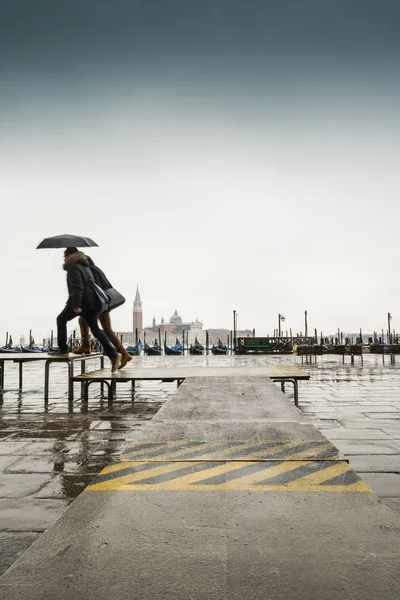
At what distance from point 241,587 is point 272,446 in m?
1.46

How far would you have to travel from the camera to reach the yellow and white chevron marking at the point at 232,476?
1952mm

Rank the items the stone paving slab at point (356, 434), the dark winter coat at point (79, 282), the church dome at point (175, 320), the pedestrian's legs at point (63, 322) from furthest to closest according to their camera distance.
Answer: the church dome at point (175, 320) → the pedestrian's legs at point (63, 322) → the dark winter coat at point (79, 282) → the stone paving slab at point (356, 434)

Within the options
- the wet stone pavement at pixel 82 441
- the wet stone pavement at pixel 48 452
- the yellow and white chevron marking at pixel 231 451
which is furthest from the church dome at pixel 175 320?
the yellow and white chevron marking at pixel 231 451

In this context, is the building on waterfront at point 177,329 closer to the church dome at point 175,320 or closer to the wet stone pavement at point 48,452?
the church dome at point 175,320

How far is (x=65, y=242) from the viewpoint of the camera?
607cm


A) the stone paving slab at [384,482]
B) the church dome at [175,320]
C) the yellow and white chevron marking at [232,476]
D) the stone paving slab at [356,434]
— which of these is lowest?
the stone paving slab at [356,434]

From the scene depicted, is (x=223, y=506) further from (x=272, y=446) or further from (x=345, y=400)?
(x=345, y=400)

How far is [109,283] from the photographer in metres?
6.52

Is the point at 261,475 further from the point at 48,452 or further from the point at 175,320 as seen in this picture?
the point at 175,320

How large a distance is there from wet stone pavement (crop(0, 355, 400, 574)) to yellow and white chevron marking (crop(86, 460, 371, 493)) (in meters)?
0.46

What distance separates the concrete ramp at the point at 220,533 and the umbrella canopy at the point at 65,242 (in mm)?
4090

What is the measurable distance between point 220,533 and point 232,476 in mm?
611

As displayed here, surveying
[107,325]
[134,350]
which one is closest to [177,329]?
[134,350]

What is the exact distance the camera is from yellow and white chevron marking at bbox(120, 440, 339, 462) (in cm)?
238
